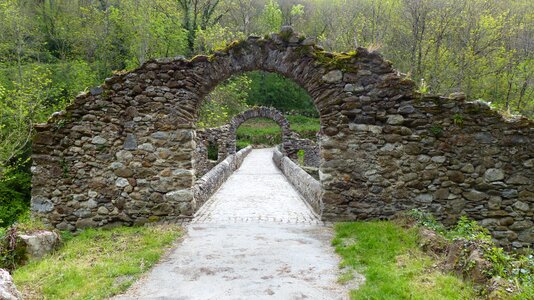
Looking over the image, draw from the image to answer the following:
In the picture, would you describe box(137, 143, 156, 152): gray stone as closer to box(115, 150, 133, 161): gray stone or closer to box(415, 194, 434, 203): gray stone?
box(115, 150, 133, 161): gray stone

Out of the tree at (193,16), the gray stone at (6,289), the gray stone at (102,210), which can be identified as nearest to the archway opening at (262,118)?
the tree at (193,16)

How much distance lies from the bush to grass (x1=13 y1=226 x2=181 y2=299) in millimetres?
10848

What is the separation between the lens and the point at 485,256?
414 centimetres

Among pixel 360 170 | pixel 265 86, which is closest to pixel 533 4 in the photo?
pixel 360 170

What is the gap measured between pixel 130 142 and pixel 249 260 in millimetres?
3734

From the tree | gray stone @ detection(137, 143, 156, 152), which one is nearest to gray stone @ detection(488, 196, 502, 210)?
gray stone @ detection(137, 143, 156, 152)

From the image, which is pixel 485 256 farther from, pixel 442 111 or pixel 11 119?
pixel 11 119

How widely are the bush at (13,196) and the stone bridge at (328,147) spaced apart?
1005 centimetres

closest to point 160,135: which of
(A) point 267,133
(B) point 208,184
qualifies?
(B) point 208,184

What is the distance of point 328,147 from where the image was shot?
24.6ft

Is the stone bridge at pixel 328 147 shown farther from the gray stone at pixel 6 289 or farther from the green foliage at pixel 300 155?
the green foliage at pixel 300 155

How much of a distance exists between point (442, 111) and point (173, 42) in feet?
66.9

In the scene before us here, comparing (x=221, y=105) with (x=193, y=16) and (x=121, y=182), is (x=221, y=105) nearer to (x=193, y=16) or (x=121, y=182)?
(x=193, y=16)

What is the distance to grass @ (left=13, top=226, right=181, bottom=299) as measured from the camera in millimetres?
4297
